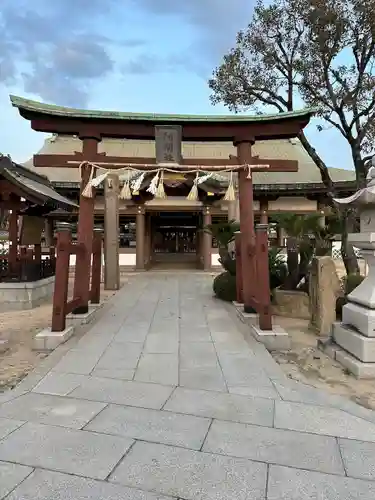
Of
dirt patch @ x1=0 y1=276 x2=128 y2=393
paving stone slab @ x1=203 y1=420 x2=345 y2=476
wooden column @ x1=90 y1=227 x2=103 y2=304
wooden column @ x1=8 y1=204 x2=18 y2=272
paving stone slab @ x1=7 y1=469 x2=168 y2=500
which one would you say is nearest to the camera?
paving stone slab @ x1=7 y1=469 x2=168 y2=500

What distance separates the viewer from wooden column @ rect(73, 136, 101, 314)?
22.1ft

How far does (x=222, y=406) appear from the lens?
3.51 m

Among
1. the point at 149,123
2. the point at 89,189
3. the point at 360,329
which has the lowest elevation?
the point at 360,329

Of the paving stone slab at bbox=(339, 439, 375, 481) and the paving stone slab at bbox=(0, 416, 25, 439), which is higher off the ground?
the paving stone slab at bbox=(0, 416, 25, 439)

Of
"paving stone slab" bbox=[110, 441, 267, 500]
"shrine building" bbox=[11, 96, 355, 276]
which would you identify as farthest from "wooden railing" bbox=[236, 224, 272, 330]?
"paving stone slab" bbox=[110, 441, 267, 500]

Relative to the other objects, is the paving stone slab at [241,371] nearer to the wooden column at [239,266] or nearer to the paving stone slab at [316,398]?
the paving stone slab at [316,398]

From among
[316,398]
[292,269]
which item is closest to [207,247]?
[292,269]

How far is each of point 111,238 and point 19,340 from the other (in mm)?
6928

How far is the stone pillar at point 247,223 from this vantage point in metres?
6.97

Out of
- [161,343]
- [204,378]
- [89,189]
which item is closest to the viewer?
[204,378]

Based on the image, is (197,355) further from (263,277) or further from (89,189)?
(89,189)

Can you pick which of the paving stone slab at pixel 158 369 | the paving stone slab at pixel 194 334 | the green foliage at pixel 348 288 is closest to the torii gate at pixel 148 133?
the paving stone slab at pixel 194 334

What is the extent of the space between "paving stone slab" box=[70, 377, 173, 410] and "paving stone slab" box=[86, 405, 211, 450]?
6.7 inches

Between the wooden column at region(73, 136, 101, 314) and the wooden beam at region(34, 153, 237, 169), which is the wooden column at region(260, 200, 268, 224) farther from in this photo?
the wooden column at region(73, 136, 101, 314)
